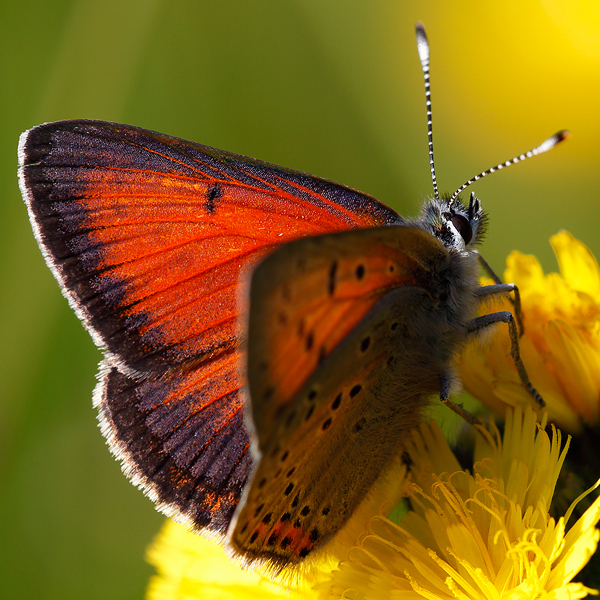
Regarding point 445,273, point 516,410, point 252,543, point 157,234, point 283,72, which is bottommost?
point 516,410

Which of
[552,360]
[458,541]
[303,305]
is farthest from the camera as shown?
[552,360]

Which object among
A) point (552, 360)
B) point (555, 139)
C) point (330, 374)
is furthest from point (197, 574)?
point (555, 139)

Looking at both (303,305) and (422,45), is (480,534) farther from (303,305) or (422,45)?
(422,45)

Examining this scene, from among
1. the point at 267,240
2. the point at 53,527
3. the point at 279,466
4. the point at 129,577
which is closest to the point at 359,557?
the point at 279,466

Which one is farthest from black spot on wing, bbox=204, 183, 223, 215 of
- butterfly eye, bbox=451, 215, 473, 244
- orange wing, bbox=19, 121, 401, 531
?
butterfly eye, bbox=451, 215, 473, 244

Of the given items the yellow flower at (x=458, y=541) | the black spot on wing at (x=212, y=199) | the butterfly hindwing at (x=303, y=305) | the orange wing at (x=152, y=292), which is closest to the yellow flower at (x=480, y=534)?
the yellow flower at (x=458, y=541)

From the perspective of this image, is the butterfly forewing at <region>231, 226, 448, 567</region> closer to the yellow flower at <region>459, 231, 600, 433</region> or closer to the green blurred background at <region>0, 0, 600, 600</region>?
the yellow flower at <region>459, 231, 600, 433</region>

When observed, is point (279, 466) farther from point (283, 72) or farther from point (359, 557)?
point (283, 72)
